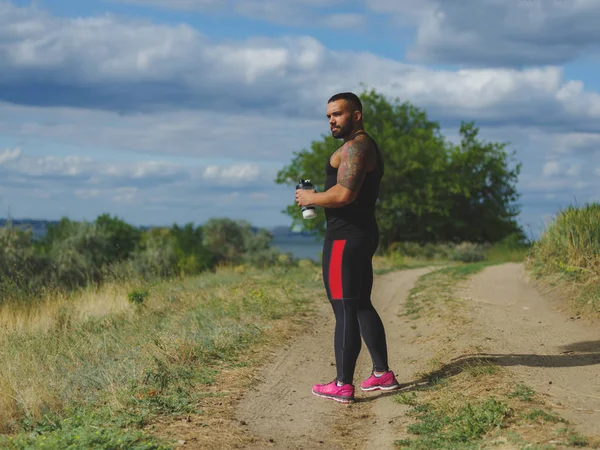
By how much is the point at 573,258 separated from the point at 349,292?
8.67 m

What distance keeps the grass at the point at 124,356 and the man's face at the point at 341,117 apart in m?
2.78

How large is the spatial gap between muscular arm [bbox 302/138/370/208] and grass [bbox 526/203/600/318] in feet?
21.8

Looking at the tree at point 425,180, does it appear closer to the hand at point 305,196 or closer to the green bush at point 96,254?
the green bush at point 96,254

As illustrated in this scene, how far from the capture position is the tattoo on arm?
620 centimetres

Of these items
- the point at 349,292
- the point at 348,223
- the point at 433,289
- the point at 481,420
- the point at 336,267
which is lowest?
the point at 481,420

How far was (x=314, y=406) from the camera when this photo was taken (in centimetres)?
673

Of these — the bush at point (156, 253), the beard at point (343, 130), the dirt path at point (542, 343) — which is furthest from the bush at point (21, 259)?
the beard at point (343, 130)

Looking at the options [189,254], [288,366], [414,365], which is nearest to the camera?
[288,366]

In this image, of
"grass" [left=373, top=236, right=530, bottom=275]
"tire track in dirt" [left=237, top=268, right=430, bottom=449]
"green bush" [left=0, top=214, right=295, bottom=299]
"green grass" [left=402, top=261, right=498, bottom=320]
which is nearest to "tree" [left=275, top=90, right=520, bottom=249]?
"grass" [left=373, top=236, right=530, bottom=275]

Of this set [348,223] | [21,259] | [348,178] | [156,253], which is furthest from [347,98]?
[156,253]

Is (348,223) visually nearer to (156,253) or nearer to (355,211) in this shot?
(355,211)

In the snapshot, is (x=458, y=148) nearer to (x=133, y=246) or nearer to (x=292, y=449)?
(x=133, y=246)

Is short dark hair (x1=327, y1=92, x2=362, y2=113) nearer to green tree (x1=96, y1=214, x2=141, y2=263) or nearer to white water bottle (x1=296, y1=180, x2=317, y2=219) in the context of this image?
white water bottle (x1=296, y1=180, x2=317, y2=219)

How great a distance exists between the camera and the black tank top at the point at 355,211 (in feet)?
21.1
